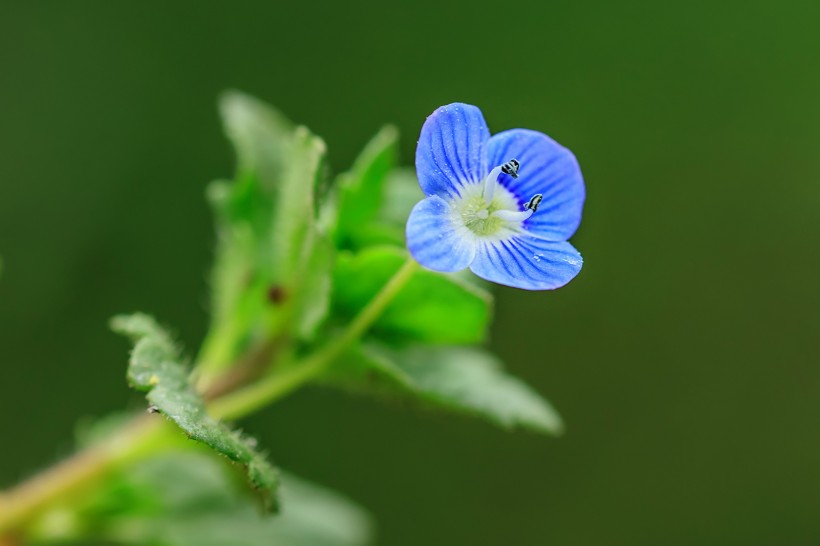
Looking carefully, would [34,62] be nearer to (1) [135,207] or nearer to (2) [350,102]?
(1) [135,207]

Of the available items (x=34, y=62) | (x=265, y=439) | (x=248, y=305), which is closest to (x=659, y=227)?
(x=265, y=439)

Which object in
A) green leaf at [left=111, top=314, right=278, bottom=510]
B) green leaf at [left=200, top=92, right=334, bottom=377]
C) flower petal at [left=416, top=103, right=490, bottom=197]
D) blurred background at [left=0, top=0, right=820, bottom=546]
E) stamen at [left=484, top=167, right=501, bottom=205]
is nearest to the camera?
green leaf at [left=111, top=314, right=278, bottom=510]

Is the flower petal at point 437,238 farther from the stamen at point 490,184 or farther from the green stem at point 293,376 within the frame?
the green stem at point 293,376

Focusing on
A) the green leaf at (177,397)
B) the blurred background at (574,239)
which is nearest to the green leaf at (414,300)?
the green leaf at (177,397)

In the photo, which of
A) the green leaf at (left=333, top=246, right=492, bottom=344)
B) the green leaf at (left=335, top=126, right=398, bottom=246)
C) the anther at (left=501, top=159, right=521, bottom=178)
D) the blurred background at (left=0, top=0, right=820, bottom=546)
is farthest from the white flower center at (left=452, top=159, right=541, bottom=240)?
the blurred background at (left=0, top=0, right=820, bottom=546)

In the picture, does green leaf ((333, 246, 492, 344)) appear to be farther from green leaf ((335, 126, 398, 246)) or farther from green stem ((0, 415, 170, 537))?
green stem ((0, 415, 170, 537))

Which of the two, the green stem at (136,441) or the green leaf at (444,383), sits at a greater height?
the green leaf at (444,383)

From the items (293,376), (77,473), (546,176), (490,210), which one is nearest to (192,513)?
(77,473)
